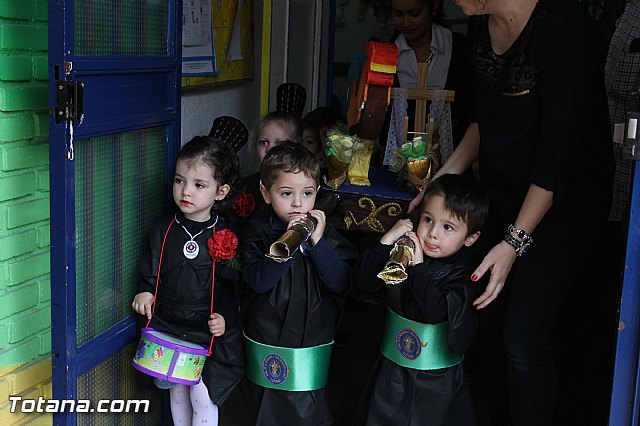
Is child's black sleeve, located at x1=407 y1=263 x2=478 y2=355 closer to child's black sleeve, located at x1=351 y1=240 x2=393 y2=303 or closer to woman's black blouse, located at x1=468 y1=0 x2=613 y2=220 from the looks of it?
child's black sleeve, located at x1=351 y1=240 x2=393 y2=303

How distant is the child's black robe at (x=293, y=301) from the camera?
2639 mm

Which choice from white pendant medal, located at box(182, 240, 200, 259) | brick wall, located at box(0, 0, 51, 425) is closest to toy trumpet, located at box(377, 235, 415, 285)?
white pendant medal, located at box(182, 240, 200, 259)

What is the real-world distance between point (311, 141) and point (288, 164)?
0.87 meters

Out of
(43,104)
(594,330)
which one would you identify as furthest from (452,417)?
(43,104)

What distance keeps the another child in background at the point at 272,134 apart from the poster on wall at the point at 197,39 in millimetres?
443

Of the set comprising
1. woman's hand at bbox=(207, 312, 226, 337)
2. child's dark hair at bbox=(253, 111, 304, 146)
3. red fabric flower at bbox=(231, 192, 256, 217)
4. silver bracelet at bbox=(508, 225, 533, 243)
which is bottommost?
woman's hand at bbox=(207, 312, 226, 337)

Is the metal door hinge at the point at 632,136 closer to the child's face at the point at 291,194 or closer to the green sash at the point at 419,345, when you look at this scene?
the green sash at the point at 419,345

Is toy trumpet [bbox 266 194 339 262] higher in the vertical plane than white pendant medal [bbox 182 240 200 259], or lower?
higher

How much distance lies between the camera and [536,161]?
245 centimetres

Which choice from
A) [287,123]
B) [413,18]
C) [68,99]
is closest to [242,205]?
Answer: [287,123]

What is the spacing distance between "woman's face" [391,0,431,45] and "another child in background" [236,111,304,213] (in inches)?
28.9

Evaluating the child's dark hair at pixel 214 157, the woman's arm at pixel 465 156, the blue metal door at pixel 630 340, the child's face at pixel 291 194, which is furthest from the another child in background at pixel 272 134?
the blue metal door at pixel 630 340

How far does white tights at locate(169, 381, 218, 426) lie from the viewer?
9.20 ft

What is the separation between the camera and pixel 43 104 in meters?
2.46
